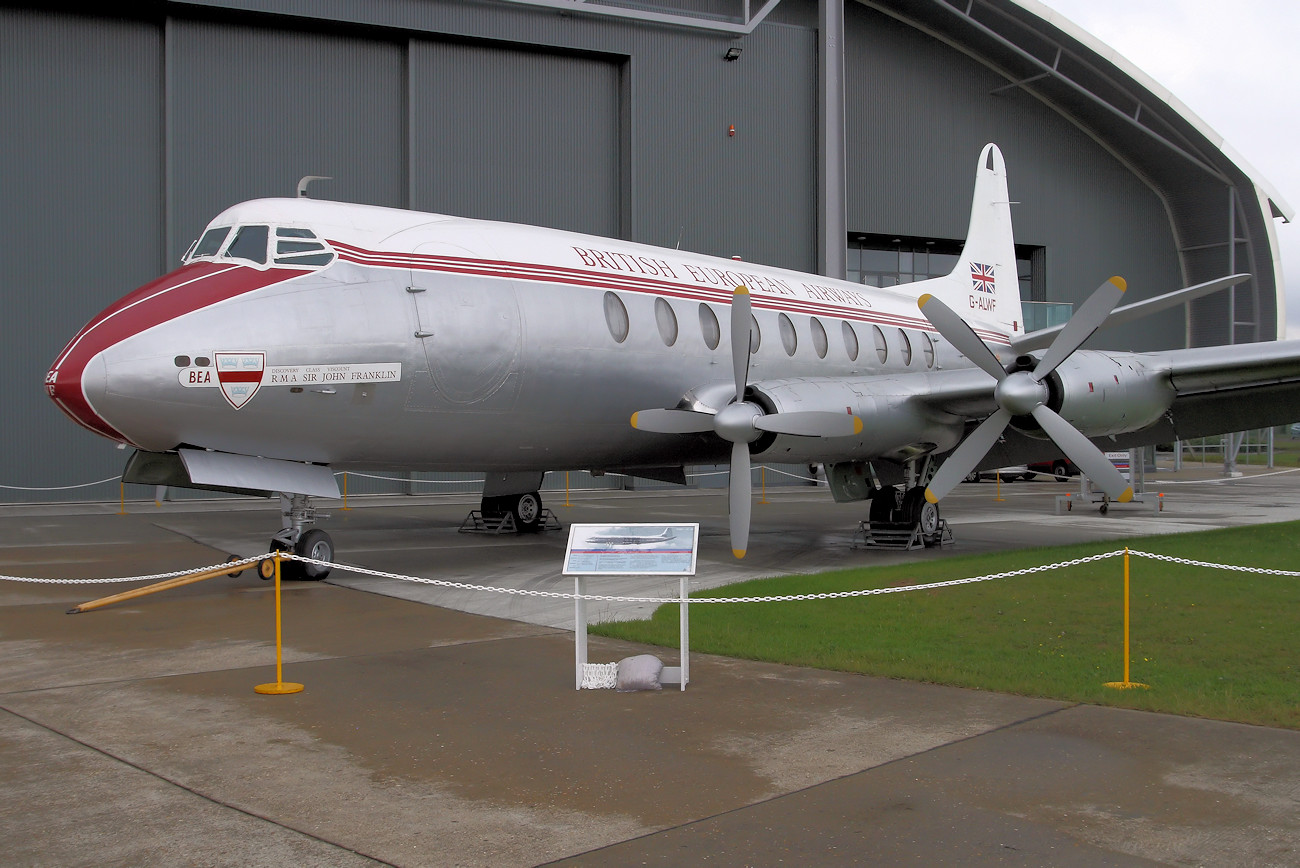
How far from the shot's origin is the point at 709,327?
50.1 feet

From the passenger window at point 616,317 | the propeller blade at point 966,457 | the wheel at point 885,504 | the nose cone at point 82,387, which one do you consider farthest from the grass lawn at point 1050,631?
the nose cone at point 82,387

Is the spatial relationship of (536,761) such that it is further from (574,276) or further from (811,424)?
(574,276)

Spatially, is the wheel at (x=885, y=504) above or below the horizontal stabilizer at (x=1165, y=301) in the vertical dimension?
below

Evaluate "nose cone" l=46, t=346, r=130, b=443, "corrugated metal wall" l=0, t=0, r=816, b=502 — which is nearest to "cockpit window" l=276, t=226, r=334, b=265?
"nose cone" l=46, t=346, r=130, b=443

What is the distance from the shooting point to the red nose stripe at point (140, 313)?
10.6 metres

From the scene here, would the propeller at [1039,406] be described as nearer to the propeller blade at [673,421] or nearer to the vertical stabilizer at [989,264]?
the propeller blade at [673,421]

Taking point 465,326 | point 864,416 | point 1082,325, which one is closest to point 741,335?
point 864,416

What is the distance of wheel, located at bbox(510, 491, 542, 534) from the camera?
1870cm

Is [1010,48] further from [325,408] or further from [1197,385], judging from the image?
[325,408]

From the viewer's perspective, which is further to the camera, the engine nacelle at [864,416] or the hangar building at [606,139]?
the hangar building at [606,139]

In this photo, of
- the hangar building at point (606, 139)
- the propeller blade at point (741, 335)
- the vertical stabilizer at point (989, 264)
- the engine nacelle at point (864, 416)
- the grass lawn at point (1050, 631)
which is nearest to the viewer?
the grass lawn at point (1050, 631)

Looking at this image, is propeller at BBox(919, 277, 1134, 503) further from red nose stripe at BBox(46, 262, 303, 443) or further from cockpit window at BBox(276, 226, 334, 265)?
red nose stripe at BBox(46, 262, 303, 443)

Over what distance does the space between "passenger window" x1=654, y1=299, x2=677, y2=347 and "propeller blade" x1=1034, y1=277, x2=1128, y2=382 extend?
15.8 feet

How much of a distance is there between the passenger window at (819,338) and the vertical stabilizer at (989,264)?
577 centimetres
